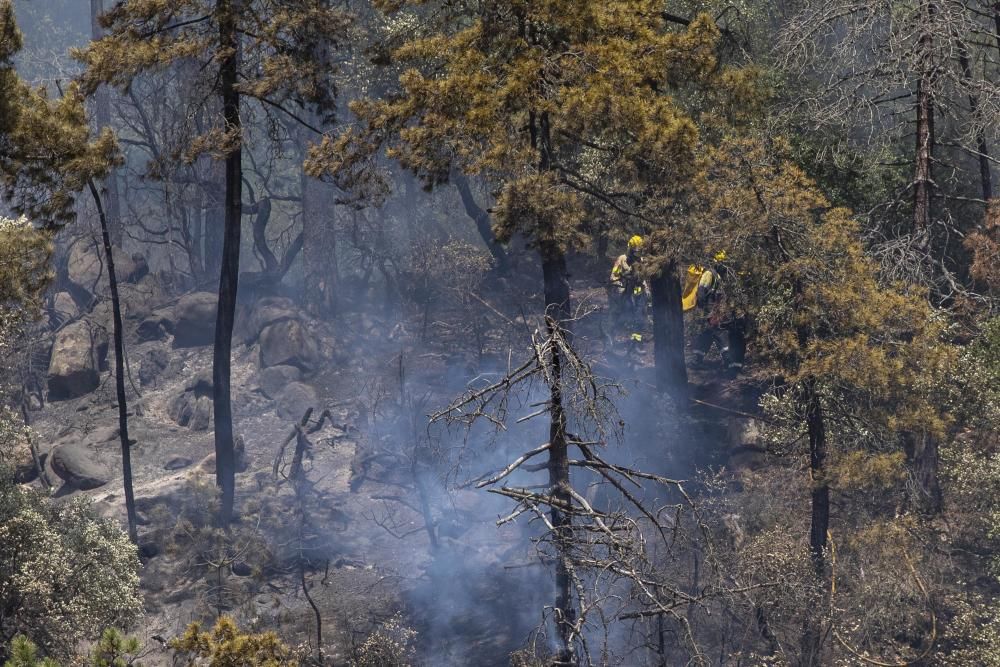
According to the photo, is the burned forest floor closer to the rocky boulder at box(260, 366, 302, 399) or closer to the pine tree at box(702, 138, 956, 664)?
the rocky boulder at box(260, 366, 302, 399)

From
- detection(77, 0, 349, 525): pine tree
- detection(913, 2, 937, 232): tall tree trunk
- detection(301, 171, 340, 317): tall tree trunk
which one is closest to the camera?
detection(913, 2, 937, 232): tall tree trunk

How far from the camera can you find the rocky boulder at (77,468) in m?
23.2

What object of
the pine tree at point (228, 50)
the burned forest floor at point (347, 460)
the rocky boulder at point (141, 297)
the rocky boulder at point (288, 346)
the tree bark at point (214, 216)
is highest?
the pine tree at point (228, 50)

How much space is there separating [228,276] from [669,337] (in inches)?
355

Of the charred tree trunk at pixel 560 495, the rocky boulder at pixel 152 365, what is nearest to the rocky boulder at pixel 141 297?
the rocky boulder at pixel 152 365

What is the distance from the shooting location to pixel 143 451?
2534 centimetres

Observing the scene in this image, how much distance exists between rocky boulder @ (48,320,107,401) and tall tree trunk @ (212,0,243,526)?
910 centimetres

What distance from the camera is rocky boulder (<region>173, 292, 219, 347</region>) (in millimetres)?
31516

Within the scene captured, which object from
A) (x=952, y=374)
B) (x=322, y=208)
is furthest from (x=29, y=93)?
(x=322, y=208)

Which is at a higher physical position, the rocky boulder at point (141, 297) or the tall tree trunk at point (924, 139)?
the tall tree trunk at point (924, 139)

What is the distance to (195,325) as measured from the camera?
31.6m

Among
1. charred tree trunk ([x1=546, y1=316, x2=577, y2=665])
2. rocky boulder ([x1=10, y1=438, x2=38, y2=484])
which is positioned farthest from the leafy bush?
rocky boulder ([x1=10, y1=438, x2=38, y2=484])

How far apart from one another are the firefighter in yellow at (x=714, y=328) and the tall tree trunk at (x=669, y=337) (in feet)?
2.88

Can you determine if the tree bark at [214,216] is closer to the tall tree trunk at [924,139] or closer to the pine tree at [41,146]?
the pine tree at [41,146]
